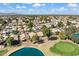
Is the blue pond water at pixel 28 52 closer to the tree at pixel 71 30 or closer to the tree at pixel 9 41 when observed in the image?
the tree at pixel 9 41

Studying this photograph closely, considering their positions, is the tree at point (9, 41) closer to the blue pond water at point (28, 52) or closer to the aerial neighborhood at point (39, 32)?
the aerial neighborhood at point (39, 32)

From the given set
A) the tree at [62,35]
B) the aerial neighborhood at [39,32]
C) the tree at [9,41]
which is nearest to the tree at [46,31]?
the aerial neighborhood at [39,32]

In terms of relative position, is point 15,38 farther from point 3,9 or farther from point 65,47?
point 65,47

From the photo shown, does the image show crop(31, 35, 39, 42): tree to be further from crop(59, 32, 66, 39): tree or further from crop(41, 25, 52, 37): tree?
crop(59, 32, 66, 39): tree

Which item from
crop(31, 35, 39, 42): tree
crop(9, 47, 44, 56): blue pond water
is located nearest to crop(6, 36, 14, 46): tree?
crop(9, 47, 44, 56): blue pond water

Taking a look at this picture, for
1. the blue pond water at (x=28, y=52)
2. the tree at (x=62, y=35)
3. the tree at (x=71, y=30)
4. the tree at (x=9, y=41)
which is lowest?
the blue pond water at (x=28, y=52)

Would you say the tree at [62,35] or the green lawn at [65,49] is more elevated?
the tree at [62,35]

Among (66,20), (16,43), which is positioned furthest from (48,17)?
(16,43)

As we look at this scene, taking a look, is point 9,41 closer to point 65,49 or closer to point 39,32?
point 39,32

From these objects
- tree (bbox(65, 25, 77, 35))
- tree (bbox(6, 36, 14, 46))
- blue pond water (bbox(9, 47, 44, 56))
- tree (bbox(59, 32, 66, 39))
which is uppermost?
tree (bbox(65, 25, 77, 35))
